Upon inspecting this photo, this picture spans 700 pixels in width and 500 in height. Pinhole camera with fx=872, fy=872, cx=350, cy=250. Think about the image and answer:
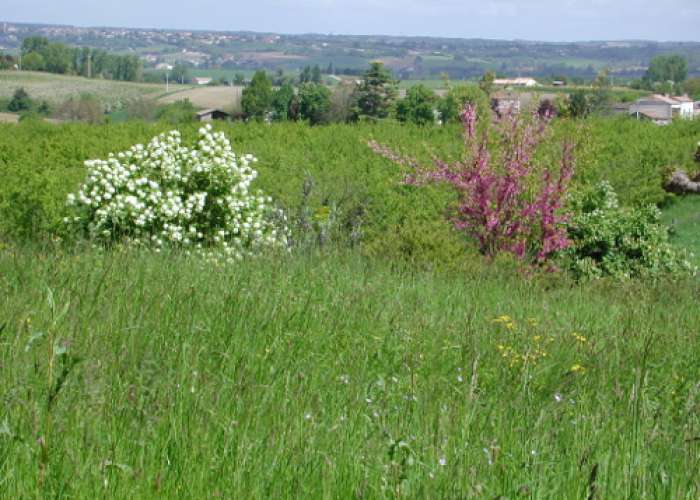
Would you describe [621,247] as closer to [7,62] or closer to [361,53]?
[7,62]

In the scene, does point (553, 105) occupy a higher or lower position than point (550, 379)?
higher

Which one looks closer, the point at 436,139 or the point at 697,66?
the point at 436,139

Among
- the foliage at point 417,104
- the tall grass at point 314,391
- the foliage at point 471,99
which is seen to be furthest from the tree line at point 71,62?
the tall grass at point 314,391

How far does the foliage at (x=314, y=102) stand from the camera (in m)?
42.6

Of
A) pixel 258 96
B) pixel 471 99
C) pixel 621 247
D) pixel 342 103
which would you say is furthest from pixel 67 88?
pixel 621 247

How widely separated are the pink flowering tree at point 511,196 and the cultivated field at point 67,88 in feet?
267

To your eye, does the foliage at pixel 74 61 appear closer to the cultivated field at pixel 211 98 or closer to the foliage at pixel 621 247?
the cultivated field at pixel 211 98

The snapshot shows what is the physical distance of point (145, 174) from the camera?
9141mm

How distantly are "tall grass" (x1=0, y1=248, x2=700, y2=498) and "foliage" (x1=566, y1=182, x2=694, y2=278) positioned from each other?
4.71 metres

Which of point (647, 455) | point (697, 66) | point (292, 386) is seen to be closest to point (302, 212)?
point (292, 386)

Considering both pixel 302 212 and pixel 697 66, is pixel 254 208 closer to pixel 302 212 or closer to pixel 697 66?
pixel 302 212

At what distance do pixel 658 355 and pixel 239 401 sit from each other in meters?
2.67

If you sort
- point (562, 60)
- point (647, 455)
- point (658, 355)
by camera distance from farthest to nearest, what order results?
1. point (562, 60)
2. point (658, 355)
3. point (647, 455)

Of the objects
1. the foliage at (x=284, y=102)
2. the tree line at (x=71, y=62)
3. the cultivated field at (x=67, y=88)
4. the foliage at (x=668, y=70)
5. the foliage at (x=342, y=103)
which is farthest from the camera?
the foliage at (x=668, y=70)
